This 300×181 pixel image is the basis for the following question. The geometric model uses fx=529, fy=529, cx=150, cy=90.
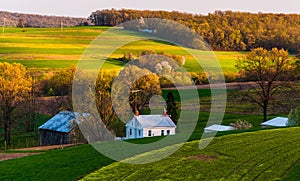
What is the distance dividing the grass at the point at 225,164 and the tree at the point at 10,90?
1291 inches

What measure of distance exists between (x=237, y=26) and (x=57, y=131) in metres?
→ 70.2

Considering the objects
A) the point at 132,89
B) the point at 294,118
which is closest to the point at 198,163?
the point at 294,118

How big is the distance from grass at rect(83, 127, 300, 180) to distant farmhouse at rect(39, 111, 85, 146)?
25.7 meters

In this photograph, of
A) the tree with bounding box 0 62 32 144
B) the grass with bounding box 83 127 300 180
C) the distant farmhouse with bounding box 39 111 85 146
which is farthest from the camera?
the tree with bounding box 0 62 32 144

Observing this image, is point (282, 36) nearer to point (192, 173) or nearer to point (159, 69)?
point (159, 69)

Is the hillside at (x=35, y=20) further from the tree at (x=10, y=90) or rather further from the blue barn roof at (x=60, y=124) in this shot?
the blue barn roof at (x=60, y=124)

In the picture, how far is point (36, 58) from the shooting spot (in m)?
98.4

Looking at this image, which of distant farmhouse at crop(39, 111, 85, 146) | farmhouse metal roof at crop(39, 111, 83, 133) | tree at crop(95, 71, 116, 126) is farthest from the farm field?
farmhouse metal roof at crop(39, 111, 83, 133)

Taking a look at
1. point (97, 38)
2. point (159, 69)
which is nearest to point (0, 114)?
point (159, 69)

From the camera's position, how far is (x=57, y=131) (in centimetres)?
5797

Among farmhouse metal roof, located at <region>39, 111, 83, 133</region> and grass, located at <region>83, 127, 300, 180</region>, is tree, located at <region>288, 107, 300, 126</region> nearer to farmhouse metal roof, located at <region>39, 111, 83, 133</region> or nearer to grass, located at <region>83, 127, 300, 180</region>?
grass, located at <region>83, 127, 300, 180</region>

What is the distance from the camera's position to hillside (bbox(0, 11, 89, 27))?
6137 inches

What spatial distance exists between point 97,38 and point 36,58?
30.5m

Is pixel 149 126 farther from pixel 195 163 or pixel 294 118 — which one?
pixel 195 163
